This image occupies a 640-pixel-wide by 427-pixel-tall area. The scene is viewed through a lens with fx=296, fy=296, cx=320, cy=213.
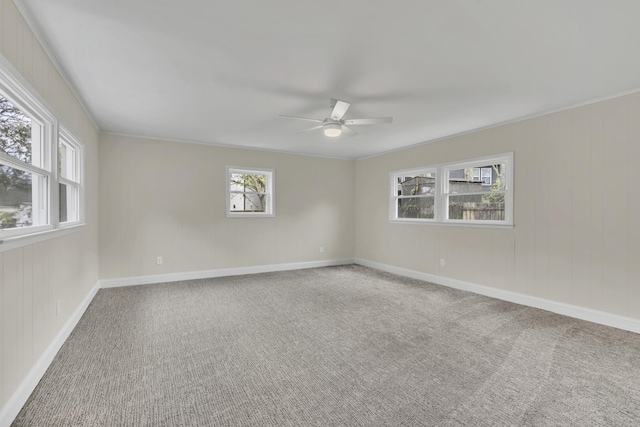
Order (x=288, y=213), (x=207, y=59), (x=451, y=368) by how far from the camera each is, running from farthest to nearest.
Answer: (x=288, y=213), (x=207, y=59), (x=451, y=368)

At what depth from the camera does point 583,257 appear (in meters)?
3.42

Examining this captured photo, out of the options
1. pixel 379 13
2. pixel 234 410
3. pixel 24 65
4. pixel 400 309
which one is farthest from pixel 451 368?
pixel 24 65

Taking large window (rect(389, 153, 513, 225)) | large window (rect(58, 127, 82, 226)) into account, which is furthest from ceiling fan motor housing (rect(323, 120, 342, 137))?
large window (rect(58, 127, 82, 226))

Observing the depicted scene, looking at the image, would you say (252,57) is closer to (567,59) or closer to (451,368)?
(567,59)

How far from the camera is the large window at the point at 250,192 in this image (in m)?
5.76

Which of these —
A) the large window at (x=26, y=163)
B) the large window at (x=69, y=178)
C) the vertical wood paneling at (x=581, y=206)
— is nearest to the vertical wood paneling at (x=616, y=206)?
the vertical wood paneling at (x=581, y=206)

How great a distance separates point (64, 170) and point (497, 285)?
5604mm

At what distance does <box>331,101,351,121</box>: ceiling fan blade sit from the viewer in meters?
3.00

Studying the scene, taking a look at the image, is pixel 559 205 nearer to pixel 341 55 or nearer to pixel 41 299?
pixel 341 55

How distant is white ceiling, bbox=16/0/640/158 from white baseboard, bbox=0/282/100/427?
93.7 inches

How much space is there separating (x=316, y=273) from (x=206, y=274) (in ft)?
6.77

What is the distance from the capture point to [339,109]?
10.3 feet

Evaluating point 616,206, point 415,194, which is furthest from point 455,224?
point 616,206

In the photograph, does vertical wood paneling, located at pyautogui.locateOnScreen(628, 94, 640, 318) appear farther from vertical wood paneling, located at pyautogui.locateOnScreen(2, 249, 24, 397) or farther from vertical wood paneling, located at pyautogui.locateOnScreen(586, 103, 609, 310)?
vertical wood paneling, located at pyautogui.locateOnScreen(2, 249, 24, 397)
